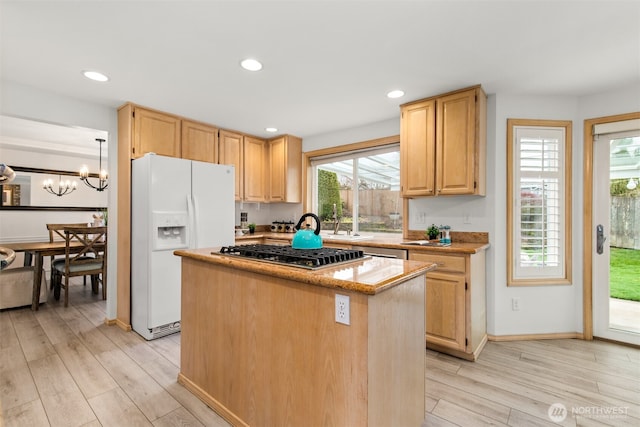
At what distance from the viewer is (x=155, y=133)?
335 cm

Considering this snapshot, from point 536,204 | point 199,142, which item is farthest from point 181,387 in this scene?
point 536,204

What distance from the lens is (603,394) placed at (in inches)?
80.4

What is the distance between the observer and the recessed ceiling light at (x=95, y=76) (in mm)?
2502

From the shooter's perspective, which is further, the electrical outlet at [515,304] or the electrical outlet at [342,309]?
the electrical outlet at [515,304]

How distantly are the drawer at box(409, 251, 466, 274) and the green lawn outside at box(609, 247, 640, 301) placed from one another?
1.63 metres

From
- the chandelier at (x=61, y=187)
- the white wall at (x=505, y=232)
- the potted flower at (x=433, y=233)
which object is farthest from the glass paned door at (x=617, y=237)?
the chandelier at (x=61, y=187)

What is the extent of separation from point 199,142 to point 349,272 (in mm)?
3156

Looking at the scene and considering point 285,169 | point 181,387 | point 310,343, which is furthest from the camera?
point 285,169

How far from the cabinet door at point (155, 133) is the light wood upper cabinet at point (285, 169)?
144 cm

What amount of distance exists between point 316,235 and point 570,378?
86.9 inches

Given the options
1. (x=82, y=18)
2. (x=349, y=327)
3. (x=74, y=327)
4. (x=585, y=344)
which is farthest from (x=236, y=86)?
(x=585, y=344)

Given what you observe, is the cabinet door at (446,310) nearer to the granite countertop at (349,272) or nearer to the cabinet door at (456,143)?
the cabinet door at (456,143)

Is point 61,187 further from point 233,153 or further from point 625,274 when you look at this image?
point 625,274

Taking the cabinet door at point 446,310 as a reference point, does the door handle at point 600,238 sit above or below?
above
